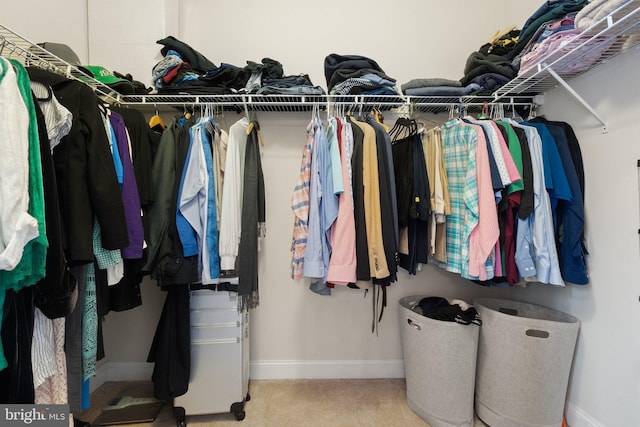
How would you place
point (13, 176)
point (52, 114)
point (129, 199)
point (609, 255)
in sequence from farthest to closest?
point (609, 255) → point (129, 199) → point (52, 114) → point (13, 176)

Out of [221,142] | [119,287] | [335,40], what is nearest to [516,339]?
[221,142]

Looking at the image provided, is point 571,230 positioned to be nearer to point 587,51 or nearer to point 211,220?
point 587,51

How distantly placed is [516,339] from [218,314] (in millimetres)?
1531

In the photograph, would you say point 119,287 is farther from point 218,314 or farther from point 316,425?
point 316,425

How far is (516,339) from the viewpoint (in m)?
1.31

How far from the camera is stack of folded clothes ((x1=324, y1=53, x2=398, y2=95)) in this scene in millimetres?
1440

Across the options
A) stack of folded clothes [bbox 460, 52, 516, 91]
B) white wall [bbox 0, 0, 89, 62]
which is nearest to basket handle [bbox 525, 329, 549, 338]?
stack of folded clothes [bbox 460, 52, 516, 91]

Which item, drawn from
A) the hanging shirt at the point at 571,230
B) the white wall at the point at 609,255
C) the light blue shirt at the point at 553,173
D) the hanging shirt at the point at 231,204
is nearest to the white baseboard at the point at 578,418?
the white wall at the point at 609,255

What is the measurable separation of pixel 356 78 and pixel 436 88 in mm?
457

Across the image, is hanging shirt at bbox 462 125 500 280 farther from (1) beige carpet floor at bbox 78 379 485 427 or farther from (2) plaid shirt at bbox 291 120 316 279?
(1) beige carpet floor at bbox 78 379 485 427

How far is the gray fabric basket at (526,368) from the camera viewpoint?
1.26 m

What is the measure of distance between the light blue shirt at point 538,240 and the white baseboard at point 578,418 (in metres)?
0.70

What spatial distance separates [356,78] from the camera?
1440 millimetres

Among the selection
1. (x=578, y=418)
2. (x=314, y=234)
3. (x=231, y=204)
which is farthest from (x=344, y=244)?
(x=578, y=418)
